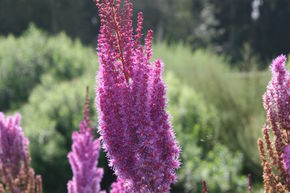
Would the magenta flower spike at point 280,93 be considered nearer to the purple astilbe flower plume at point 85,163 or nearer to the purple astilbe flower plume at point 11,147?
the purple astilbe flower plume at point 85,163

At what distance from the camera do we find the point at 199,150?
299 inches

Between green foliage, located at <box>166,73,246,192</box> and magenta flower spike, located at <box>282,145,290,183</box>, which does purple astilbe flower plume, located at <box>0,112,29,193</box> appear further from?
green foliage, located at <box>166,73,246,192</box>

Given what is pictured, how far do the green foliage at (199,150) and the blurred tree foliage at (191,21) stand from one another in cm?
2074

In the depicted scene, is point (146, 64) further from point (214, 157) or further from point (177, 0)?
point (177, 0)

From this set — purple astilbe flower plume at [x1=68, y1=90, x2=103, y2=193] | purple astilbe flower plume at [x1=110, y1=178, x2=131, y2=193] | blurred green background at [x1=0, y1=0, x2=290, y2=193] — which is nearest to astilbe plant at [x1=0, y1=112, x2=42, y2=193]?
purple astilbe flower plume at [x1=110, y1=178, x2=131, y2=193]

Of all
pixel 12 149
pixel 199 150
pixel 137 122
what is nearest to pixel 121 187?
pixel 137 122

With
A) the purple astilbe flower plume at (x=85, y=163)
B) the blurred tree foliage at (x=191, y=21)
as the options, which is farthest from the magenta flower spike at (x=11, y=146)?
the blurred tree foliage at (x=191, y=21)

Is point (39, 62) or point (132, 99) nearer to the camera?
point (132, 99)

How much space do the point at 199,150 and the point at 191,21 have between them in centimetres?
2606

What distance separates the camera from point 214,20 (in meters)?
33.8

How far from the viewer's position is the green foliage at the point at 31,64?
10820 mm

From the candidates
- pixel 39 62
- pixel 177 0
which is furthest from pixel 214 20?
pixel 39 62

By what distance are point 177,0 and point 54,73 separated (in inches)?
965

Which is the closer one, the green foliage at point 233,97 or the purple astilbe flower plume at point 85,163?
the purple astilbe flower plume at point 85,163
